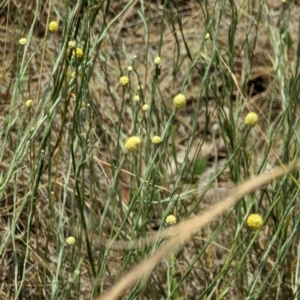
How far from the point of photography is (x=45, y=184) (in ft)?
6.47

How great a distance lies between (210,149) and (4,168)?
0.75m

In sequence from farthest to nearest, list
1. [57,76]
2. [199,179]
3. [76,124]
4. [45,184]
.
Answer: [199,179] < [45,184] < [57,76] < [76,124]

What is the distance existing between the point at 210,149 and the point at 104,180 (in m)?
0.53

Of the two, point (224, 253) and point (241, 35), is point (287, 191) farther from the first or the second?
point (241, 35)

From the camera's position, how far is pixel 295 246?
5.58ft

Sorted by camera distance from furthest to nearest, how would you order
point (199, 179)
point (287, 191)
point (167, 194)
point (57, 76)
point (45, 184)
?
point (199, 179) < point (45, 184) < point (167, 194) < point (287, 191) < point (57, 76)

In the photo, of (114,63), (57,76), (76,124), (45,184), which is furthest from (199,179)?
(76,124)

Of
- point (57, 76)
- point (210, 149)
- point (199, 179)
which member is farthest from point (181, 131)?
point (57, 76)

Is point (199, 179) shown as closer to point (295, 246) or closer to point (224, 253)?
point (224, 253)

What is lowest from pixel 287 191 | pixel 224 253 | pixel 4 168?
pixel 224 253

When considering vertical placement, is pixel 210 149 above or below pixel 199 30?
below

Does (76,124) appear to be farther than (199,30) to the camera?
No

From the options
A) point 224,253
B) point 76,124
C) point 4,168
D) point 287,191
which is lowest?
point 224,253

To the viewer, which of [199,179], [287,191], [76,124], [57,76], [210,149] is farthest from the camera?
[210,149]
